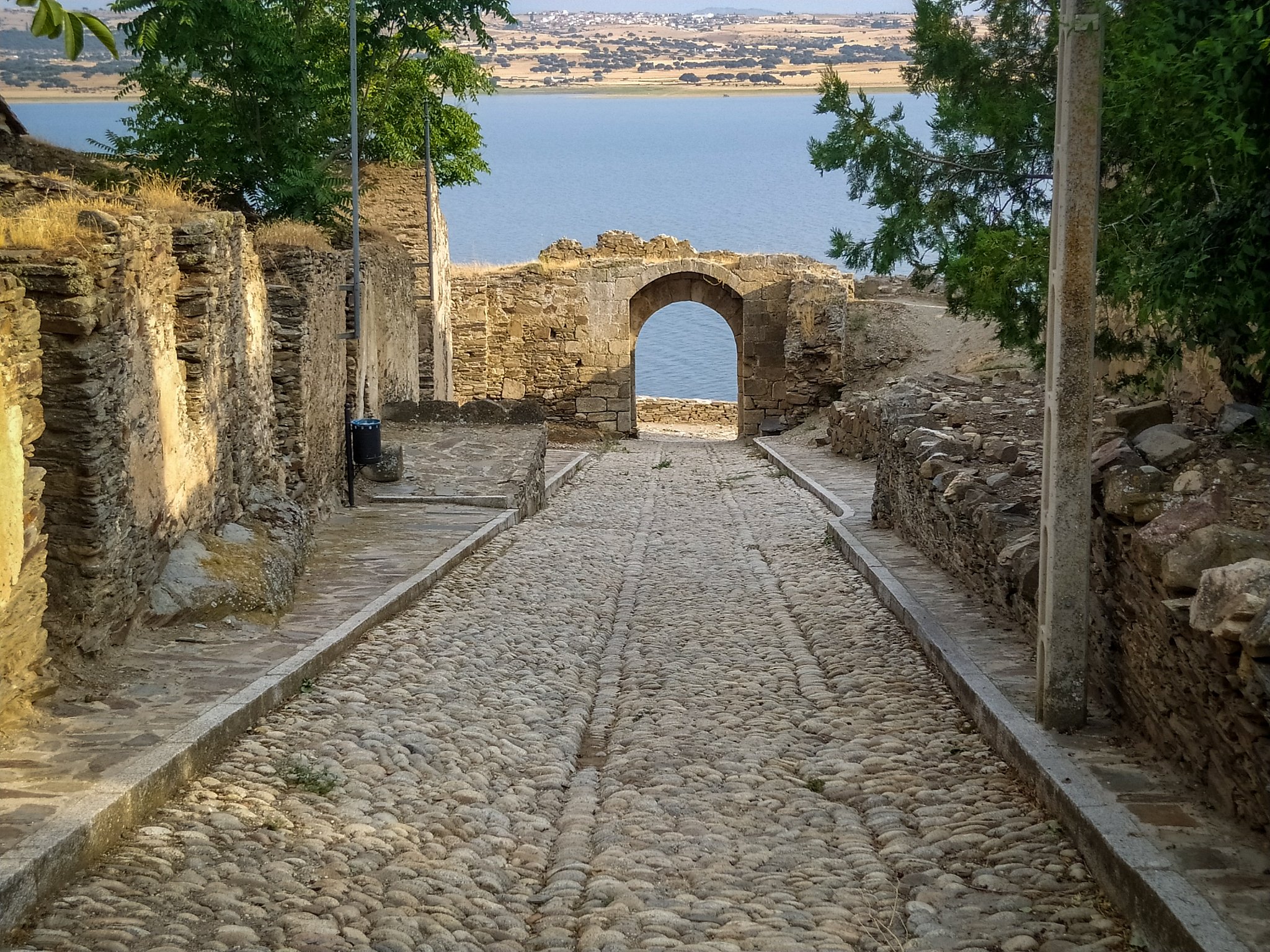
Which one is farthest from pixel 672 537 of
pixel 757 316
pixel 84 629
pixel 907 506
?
pixel 757 316

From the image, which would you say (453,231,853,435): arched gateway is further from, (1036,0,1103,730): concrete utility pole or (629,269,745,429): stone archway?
(1036,0,1103,730): concrete utility pole

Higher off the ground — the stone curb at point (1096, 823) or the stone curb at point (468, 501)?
the stone curb at point (468, 501)

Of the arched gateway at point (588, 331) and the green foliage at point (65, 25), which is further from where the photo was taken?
the arched gateway at point (588, 331)

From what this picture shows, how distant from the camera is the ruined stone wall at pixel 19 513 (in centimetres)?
561

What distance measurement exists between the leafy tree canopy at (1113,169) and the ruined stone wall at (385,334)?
19.9ft

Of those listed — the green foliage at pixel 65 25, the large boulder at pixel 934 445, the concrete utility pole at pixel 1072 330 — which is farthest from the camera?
the large boulder at pixel 934 445

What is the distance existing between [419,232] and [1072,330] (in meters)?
18.7

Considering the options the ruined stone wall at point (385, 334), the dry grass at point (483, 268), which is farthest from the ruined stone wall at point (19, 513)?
the dry grass at point (483, 268)

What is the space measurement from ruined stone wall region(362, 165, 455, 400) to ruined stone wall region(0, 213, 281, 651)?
40.7 feet

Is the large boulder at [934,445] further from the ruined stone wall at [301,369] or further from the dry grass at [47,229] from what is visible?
the dry grass at [47,229]

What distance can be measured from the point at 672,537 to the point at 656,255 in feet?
50.7

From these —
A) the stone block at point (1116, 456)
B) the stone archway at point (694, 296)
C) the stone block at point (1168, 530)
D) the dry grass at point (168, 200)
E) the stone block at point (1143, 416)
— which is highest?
the stone archway at point (694, 296)

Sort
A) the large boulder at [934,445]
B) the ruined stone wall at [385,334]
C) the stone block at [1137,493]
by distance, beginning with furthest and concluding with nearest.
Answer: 1. the ruined stone wall at [385,334]
2. the large boulder at [934,445]
3. the stone block at [1137,493]

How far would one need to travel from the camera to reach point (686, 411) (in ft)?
112
